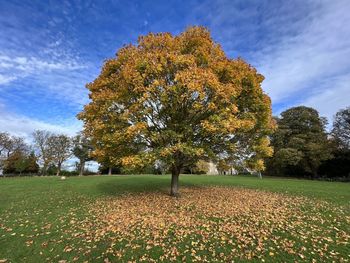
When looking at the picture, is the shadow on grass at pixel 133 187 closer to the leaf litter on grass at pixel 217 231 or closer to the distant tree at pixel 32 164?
the leaf litter on grass at pixel 217 231

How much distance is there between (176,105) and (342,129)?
133ft

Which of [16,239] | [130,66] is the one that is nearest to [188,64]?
[130,66]

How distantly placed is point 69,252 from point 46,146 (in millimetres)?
59517

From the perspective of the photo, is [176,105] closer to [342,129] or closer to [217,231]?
[217,231]

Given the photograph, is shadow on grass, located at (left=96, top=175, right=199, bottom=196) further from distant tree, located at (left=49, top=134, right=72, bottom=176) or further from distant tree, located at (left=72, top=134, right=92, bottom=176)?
distant tree, located at (left=49, top=134, right=72, bottom=176)

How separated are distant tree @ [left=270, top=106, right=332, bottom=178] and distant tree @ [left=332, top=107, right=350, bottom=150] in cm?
186

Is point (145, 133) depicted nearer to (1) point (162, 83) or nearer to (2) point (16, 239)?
(1) point (162, 83)

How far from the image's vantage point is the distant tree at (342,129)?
3847 centimetres

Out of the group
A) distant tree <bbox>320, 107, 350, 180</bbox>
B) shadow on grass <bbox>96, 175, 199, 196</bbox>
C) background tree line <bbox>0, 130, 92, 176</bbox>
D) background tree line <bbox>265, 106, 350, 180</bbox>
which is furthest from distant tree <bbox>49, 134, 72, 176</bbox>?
distant tree <bbox>320, 107, 350, 180</bbox>

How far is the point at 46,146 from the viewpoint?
58219 mm

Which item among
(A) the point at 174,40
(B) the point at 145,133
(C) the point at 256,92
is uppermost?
(A) the point at 174,40

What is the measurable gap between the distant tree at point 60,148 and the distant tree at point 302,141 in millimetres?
49428

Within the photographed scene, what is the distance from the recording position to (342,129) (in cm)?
3925

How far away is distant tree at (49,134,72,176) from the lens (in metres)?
56.4
